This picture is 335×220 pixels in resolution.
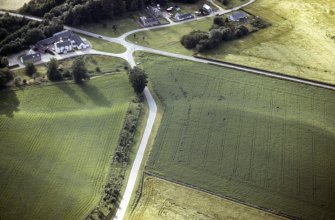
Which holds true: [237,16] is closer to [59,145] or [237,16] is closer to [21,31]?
[21,31]

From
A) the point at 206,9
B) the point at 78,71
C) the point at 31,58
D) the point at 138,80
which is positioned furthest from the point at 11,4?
the point at 206,9

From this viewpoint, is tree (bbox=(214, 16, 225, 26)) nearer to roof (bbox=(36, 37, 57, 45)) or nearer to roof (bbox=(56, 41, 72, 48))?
roof (bbox=(56, 41, 72, 48))

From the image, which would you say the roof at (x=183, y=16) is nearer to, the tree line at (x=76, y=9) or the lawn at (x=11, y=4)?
the tree line at (x=76, y=9)

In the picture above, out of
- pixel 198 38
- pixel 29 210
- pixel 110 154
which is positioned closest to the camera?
pixel 29 210

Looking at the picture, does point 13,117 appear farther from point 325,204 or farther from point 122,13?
point 325,204

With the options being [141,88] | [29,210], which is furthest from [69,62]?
[29,210]

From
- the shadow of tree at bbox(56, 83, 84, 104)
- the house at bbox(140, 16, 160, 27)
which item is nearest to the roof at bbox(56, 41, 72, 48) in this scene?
the shadow of tree at bbox(56, 83, 84, 104)

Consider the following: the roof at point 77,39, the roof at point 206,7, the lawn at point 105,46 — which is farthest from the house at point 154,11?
the roof at point 77,39
